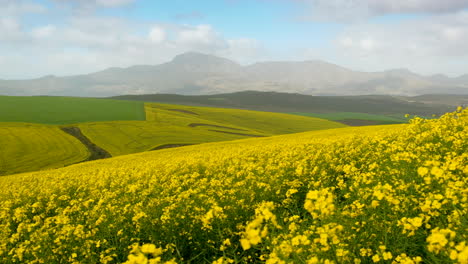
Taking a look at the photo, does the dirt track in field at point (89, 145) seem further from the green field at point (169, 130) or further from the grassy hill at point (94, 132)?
the green field at point (169, 130)

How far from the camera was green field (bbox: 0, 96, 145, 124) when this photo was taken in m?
81.4

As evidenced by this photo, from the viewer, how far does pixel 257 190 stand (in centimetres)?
973

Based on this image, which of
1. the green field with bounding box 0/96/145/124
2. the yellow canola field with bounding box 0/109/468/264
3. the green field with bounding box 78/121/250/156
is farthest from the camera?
the green field with bounding box 0/96/145/124

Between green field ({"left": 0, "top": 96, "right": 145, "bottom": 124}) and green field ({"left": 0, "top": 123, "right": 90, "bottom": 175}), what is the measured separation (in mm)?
11888

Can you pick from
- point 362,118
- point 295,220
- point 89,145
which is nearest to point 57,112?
point 89,145

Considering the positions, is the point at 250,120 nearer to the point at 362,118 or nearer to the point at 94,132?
the point at 94,132

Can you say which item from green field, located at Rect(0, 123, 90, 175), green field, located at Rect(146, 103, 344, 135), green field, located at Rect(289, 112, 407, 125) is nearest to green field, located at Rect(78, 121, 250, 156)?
green field, located at Rect(0, 123, 90, 175)

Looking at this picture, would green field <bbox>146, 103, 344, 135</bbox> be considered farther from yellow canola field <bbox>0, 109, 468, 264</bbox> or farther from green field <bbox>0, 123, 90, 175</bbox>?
yellow canola field <bbox>0, 109, 468, 264</bbox>

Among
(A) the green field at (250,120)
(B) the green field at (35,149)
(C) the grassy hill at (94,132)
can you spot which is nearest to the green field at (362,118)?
(A) the green field at (250,120)

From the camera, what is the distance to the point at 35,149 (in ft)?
181

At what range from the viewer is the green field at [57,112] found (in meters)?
81.4

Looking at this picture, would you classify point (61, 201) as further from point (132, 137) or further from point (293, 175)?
point (132, 137)

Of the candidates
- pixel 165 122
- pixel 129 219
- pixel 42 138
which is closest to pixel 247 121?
pixel 165 122

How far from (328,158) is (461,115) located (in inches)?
247
